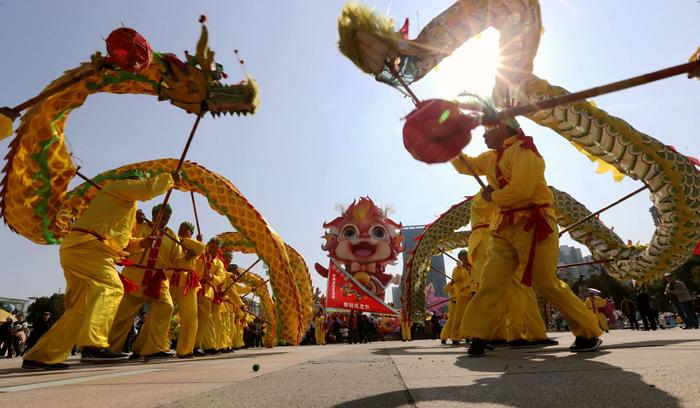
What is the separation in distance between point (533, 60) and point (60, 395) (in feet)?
17.2

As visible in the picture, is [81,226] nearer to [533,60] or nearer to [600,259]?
[533,60]

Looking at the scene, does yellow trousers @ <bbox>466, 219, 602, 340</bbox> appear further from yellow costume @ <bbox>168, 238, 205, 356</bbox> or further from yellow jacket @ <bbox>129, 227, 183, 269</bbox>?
yellow jacket @ <bbox>129, 227, 183, 269</bbox>

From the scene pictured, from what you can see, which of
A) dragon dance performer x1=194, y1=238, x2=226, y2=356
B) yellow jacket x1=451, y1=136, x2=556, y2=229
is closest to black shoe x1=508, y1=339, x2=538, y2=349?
yellow jacket x1=451, y1=136, x2=556, y2=229

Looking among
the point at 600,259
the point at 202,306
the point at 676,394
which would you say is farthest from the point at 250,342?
the point at 676,394

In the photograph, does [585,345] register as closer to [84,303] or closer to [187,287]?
[84,303]

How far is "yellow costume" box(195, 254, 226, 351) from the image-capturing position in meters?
6.88

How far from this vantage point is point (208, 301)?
7.05 metres

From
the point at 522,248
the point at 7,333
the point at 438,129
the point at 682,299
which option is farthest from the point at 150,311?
the point at 682,299

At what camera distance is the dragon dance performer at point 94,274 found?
11.9ft

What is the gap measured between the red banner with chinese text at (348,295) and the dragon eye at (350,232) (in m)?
3.71

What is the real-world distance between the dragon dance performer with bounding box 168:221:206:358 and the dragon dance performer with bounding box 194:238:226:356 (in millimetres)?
639

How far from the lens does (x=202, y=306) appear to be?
7.02 metres

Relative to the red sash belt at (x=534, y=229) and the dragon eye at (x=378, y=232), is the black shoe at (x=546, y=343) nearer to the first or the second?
the red sash belt at (x=534, y=229)

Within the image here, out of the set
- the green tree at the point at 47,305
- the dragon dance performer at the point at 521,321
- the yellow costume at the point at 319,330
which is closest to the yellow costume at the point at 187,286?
the dragon dance performer at the point at 521,321
